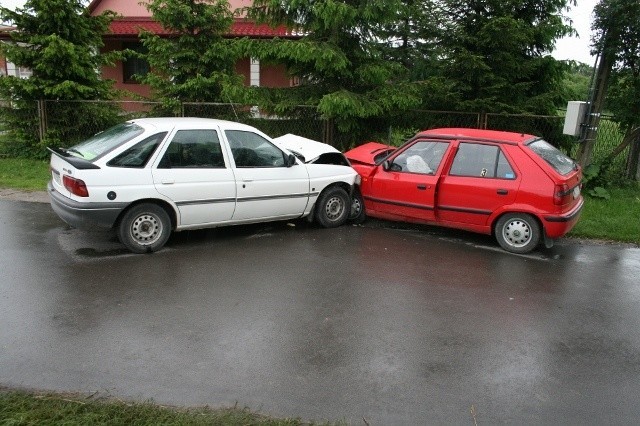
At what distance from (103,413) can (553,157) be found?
6.50 metres

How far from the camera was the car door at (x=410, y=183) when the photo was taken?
8062 millimetres

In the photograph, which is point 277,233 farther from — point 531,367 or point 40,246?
point 531,367

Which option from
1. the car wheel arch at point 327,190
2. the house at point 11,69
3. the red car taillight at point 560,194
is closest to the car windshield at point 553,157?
the red car taillight at point 560,194

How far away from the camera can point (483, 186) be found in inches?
301

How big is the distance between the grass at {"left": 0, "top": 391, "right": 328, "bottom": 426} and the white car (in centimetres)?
328

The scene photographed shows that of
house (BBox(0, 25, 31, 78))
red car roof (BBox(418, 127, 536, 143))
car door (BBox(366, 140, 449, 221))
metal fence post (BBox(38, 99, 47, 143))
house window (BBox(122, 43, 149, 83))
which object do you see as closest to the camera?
red car roof (BBox(418, 127, 536, 143))

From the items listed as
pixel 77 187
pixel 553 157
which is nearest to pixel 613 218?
pixel 553 157

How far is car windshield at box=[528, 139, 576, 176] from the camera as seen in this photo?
24.8 ft

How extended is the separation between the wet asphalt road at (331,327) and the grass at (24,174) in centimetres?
328

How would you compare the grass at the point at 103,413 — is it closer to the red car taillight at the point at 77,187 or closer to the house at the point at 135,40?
the red car taillight at the point at 77,187

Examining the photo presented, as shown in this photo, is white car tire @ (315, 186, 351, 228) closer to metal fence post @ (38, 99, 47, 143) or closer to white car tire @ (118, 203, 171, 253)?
white car tire @ (118, 203, 171, 253)

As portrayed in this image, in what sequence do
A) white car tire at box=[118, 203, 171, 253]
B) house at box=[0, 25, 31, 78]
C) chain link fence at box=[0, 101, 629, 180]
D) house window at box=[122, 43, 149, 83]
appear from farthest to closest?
house window at box=[122, 43, 149, 83]
house at box=[0, 25, 31, 78]
chain link fence at box=[0, 101, 629, 180]
white car tire at box=[118, 203, 171, 253]

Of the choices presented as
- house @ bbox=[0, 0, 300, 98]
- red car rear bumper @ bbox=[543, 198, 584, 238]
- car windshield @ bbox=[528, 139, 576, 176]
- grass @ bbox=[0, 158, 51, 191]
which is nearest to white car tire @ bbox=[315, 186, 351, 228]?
car windshield @ bbox=[528, 139, 576, 176]

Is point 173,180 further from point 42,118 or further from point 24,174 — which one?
point 42,118
